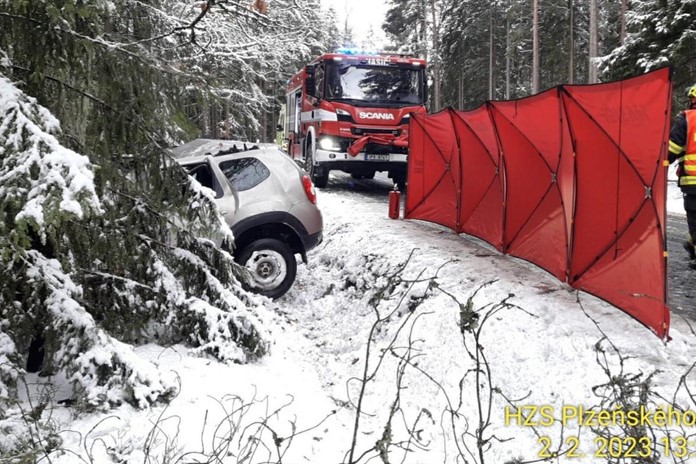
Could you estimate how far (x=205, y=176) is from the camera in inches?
259

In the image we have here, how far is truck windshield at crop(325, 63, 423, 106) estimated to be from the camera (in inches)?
527

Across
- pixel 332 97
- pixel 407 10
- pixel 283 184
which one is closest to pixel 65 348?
pixel 283 184

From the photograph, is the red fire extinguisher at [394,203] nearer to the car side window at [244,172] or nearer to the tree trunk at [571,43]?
the car side window at [244,172]

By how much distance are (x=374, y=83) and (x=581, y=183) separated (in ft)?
29.5

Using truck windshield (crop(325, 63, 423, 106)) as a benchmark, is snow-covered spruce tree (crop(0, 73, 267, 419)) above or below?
below

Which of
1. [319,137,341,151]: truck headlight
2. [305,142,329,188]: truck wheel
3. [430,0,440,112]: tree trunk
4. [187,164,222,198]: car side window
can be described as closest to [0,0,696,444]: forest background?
[187,164,222,198]: car side window

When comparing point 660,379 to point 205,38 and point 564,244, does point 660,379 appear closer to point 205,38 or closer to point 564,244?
point 564,244

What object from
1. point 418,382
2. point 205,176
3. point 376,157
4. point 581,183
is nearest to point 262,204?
point 205,176

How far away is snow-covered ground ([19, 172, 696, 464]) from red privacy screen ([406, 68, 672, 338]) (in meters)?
0.32

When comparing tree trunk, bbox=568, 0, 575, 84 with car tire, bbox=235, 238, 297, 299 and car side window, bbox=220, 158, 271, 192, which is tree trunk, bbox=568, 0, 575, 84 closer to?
car side window, bbox=220, 158, 271, 192

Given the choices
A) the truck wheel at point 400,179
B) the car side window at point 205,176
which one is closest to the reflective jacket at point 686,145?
the car side window at point 205,176

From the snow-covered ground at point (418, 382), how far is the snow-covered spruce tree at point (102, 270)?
0.25 m

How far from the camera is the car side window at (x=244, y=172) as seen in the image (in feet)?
21.9

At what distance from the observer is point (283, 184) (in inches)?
268
